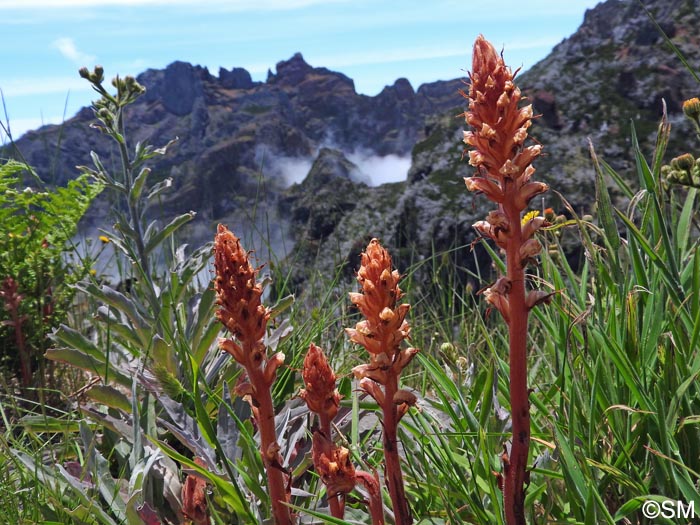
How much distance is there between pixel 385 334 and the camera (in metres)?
1.25

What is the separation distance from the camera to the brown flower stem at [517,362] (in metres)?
1.15

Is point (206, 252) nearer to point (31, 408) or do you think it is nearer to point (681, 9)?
point (31, 408)

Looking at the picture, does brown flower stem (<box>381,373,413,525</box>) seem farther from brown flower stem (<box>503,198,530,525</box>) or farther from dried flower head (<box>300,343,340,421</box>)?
brown flower stem (<box>503,198,530,525</box>)

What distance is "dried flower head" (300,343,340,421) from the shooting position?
135 cm

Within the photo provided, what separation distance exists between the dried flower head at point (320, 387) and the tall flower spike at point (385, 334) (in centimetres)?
9

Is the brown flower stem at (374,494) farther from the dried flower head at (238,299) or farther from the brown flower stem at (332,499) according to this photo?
the dried flower head at (238,299)

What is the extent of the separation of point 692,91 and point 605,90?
2.30 m

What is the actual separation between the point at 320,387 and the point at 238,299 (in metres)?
0.26

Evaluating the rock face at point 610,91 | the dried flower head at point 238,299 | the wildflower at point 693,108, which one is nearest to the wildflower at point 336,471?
the dried flower head at point 238,299

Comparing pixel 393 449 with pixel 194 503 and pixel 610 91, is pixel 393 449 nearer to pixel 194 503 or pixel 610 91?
pixel 194 503

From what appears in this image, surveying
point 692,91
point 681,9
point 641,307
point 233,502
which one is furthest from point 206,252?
point 681,9

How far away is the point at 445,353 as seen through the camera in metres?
2.33

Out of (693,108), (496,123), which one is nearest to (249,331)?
(496,123)

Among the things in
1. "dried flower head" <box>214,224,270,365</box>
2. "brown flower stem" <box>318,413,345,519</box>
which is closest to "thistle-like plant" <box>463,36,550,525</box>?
"brown flower stem" <box>318,413,345,519</box>
